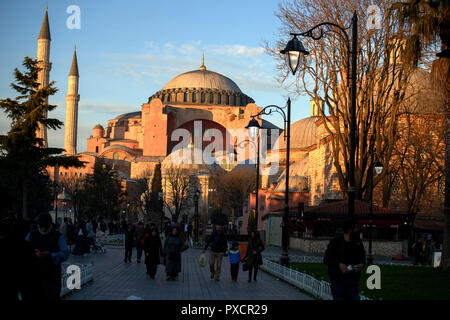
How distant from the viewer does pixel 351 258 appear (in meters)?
7.91

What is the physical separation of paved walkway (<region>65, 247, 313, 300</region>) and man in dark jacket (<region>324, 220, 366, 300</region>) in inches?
172

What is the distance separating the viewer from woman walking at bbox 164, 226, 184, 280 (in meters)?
15.3

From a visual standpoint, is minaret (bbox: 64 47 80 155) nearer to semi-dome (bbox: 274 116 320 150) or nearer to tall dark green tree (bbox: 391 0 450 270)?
semi-dome (bbox: 274 116 320 150)

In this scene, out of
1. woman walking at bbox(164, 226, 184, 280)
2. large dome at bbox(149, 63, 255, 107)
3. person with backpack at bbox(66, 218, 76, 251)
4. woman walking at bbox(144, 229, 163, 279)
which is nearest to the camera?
woman walking at bbox(164, 226, 184, 280)

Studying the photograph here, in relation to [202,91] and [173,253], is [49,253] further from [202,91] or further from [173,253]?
[202,91]

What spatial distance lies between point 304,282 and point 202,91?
100180 mm

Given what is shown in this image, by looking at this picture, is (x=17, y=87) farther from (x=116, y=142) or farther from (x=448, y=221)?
(x=116, y=142)

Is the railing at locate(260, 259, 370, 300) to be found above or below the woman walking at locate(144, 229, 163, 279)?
below

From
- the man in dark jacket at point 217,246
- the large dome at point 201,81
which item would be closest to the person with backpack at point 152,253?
the man in dark jacket at point 217,246

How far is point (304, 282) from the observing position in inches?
550

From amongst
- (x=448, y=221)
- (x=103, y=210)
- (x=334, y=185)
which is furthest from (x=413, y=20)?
(x=103, y=210)

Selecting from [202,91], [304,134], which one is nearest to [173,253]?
[304,134]

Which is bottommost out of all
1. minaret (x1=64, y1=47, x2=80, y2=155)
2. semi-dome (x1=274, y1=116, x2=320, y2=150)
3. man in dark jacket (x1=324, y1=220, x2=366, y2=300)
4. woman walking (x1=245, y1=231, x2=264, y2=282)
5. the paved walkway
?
the paved walkway

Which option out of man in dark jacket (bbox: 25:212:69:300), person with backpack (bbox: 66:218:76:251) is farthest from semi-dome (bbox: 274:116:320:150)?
man in dark jacket (bbox: 25:212:69:300)
